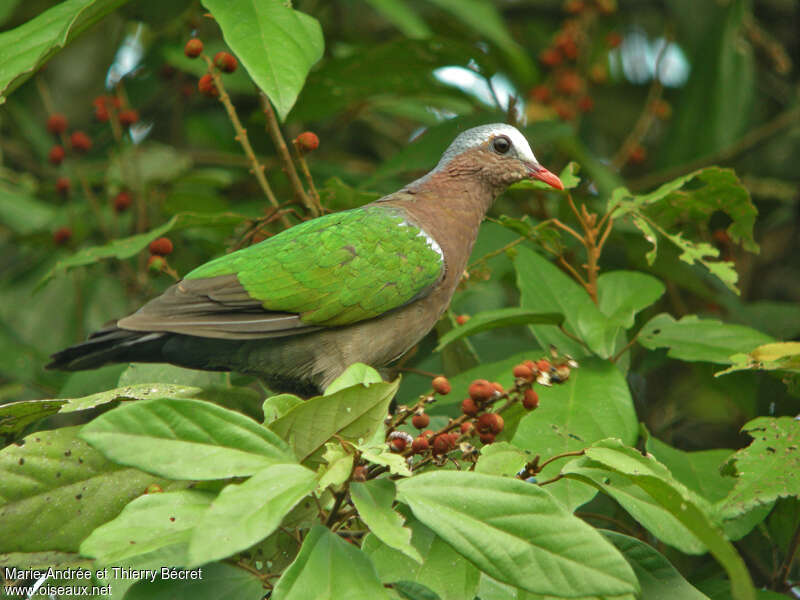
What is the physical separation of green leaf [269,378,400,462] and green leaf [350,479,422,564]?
154mm

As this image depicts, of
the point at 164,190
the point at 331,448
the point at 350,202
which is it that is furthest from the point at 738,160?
the point at 331,448

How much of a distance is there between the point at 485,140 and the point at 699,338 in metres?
1.15

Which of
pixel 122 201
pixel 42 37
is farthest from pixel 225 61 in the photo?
pixel 122 201

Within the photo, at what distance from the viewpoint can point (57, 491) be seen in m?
1.96

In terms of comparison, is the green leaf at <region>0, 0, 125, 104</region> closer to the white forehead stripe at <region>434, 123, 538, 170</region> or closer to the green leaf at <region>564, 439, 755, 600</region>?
the white forehead stripe at <region>434, 123, 538, 170</region>

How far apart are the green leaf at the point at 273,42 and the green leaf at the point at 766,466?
54.9 inches

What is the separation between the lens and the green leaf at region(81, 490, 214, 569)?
1507 mm

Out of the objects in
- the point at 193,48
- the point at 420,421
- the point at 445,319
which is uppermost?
the point at 193,48

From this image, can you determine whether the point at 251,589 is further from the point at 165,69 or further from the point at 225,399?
the point at 165,69

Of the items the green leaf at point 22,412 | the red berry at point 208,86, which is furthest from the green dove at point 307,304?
the red berry at point 208,86

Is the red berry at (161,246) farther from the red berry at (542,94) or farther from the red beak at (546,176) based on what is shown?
the red berry at (542,94)

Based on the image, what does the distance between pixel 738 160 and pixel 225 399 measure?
10.8 ft

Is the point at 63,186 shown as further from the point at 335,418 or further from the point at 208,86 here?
the point at 335,418

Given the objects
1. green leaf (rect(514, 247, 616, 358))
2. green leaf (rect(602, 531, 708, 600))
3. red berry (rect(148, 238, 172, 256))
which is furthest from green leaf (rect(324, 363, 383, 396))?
red berry (rect(148, 238, 172, 256))
